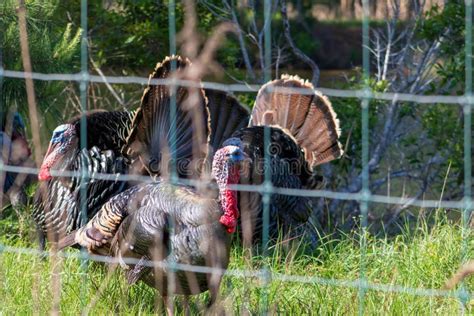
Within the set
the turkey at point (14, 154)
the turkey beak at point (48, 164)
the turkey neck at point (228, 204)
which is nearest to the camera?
the turkey neck at point (228, 204)

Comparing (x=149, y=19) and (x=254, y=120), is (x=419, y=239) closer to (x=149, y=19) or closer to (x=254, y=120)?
(x=254, y=120)

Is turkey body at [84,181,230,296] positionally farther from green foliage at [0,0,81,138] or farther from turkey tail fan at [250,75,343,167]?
turkey tail fan at [250,75,343,167]

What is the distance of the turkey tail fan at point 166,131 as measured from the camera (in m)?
5.64

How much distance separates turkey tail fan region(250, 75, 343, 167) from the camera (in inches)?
256

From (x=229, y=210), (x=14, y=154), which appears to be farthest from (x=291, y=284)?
(x=14, y=154)

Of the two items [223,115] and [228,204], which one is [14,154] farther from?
[228,204]

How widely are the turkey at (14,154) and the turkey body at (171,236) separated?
1.70 m

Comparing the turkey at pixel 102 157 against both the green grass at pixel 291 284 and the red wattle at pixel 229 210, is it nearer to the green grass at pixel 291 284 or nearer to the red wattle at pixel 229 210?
the green grass at pixel 291 284

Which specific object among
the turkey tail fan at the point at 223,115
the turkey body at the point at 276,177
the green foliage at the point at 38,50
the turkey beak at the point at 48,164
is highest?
the green foliage at the point at 38,50

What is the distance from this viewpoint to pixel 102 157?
5.83 metres

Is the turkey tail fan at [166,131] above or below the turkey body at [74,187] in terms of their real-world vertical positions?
above

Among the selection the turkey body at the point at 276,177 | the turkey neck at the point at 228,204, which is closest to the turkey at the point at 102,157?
the turkey body at the point at 276,177

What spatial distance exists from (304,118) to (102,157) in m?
1.40

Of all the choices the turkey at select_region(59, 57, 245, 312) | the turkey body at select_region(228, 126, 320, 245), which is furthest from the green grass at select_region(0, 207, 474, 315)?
the turkey body at select_region(228, 126, 320, 245)
